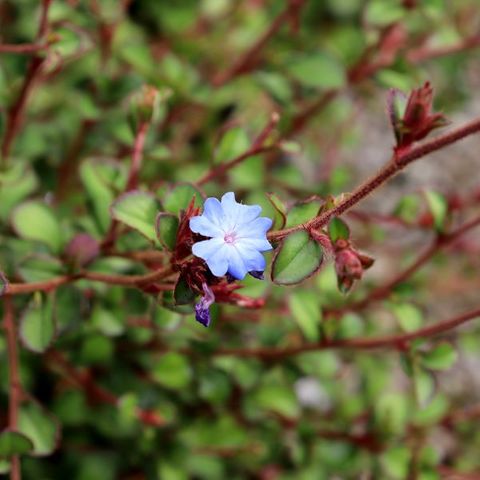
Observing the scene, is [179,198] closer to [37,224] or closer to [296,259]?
[296,259]

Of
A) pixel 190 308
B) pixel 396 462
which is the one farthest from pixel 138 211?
pixel 396 462

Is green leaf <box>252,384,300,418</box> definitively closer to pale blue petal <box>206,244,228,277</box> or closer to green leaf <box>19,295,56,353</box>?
green leaf <box>19,295,56,353</box>

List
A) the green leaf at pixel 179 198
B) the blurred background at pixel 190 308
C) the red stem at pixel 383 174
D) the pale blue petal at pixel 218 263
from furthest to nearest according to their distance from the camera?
the blurred background at pixel 190 308, the green leaf at pixel 179 198, the red stem at pixel 383 174, the pale blue petal at pixel 218 263

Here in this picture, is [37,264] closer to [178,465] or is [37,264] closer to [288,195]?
[178,465]

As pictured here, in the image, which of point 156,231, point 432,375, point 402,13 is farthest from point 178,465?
point 402,13

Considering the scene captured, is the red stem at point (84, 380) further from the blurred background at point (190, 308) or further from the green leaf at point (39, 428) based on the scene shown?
the green leaf at point (39, 428)

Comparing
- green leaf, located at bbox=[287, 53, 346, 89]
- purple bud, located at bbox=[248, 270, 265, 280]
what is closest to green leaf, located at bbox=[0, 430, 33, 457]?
purple bud, located at bbox=[248, 270, 265, 280]

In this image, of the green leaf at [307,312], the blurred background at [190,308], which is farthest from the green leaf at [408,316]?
the green leaf at [307,312]
